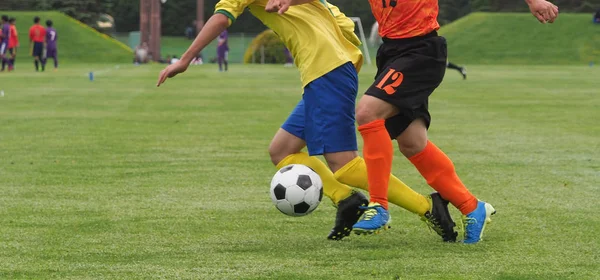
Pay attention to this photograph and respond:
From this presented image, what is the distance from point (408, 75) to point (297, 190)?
0.90m

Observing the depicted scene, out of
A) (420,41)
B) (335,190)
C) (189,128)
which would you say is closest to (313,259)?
(335,190)

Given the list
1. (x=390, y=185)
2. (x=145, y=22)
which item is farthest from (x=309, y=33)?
(x=145, y=22)

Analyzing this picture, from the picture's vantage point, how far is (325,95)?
612 cm

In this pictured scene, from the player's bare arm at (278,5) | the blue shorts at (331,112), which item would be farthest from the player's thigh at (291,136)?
the player's bare arm at (278,5)

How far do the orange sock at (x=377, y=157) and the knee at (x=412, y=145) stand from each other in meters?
0.20

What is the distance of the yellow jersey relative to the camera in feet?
20.2

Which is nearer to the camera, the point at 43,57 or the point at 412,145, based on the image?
the point at 412,145

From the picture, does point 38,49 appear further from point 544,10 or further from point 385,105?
point 544,10

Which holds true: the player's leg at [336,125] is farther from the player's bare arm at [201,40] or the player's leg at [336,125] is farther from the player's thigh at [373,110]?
the player's bare arm at [201,40]

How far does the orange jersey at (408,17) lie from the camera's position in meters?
5.98

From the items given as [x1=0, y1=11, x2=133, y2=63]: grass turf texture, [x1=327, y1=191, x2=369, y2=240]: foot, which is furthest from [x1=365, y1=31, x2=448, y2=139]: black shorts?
[x1=0, y1=11, x2=133, y2=63]: grass turf texture

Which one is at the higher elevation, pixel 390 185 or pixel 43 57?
pixel 390 185

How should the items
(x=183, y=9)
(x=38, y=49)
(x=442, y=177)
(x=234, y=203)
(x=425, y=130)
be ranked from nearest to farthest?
(x=425, y=130), (x=442, y=177), (x=234, y=203), (x=38, y=49), (x=183, y=9)

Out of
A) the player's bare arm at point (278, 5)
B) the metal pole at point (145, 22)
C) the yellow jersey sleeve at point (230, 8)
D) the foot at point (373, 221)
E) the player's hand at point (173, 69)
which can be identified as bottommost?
the metal pole at point (145, 22)
